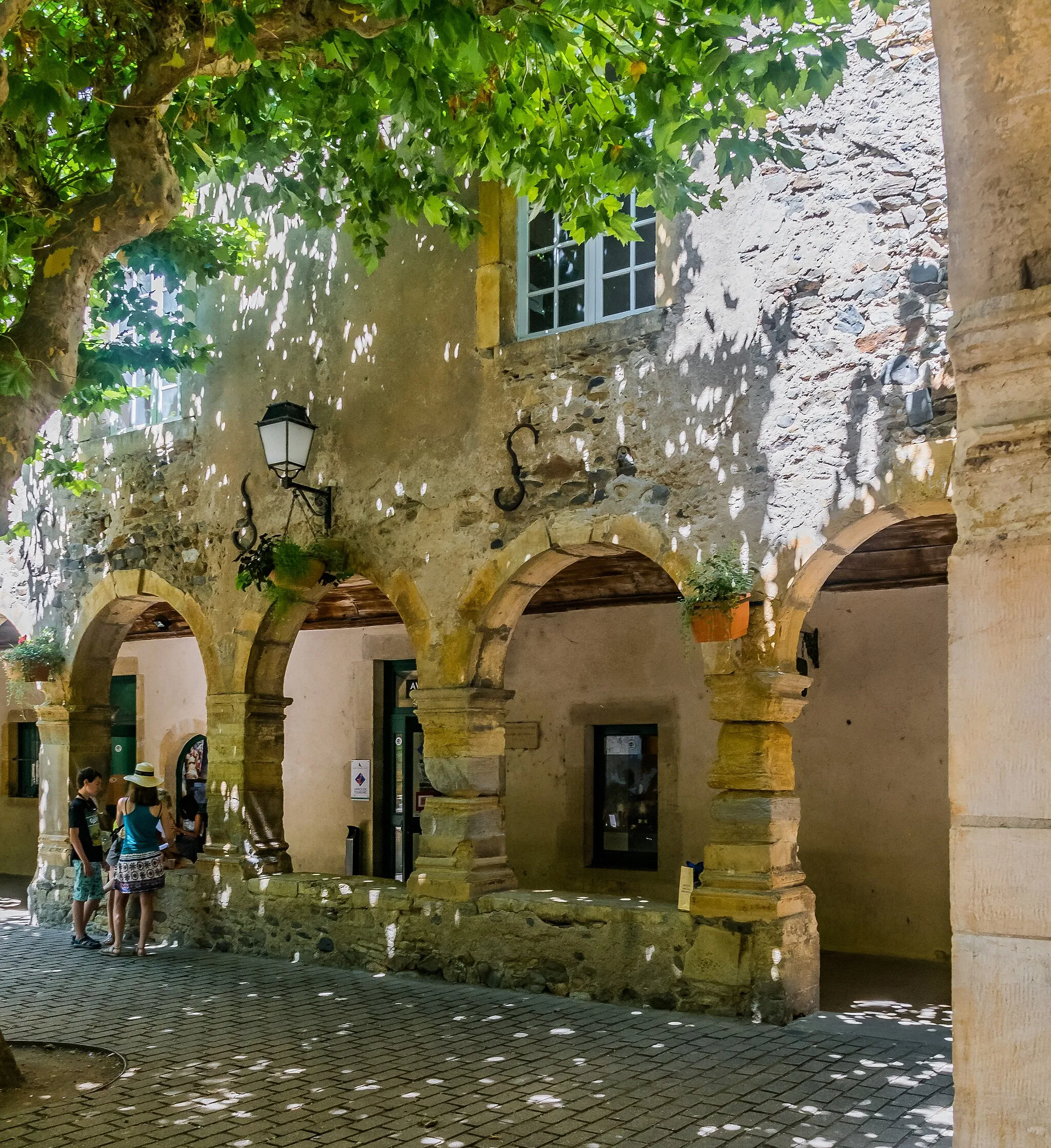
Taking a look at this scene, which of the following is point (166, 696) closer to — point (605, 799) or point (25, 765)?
point (25, 765)

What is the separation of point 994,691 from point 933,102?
4.61 metres

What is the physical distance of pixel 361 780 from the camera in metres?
11.1

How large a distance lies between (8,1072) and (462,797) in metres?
2.90

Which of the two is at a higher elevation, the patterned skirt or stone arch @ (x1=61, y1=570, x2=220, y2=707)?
stone arch @ (x1=61, y1=570, x2=220, y2=707)

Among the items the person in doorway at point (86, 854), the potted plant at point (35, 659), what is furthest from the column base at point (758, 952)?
the potted plant at point (35, 659)

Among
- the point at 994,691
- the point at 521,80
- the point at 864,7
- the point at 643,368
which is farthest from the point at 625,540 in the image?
the point at 994,691

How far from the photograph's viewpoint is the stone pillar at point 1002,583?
71.9 inches

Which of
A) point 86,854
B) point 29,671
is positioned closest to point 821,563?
point 86,854

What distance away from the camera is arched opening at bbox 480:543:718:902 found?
916 cm

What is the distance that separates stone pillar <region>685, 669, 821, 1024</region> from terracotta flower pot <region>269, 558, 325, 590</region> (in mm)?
2842

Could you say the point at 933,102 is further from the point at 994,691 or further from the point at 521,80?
the point at 994,691

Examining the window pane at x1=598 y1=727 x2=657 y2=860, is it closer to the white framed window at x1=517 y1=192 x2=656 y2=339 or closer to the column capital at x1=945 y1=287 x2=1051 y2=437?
the white framed window at x1=517 y1=192 x2=656 y2=339

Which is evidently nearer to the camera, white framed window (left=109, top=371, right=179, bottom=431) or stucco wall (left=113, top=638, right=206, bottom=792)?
white framed window (left=109, top=371, right=179, bottom=431)

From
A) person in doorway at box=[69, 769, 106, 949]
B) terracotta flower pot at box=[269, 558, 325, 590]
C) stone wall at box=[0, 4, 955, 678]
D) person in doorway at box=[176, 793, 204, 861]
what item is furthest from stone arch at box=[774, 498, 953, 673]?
person in doorway at box=[176, 793, 204, 861]
